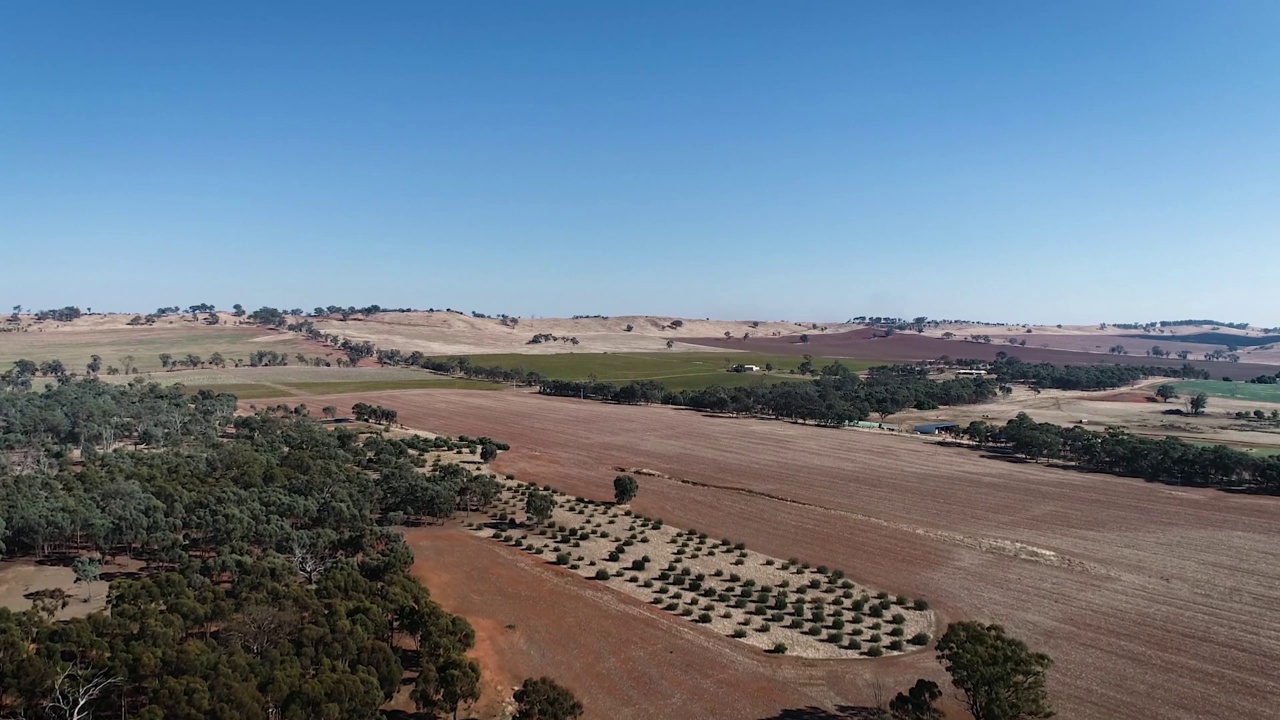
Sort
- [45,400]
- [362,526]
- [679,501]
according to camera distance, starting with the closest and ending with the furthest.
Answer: [362,526] < [679,501] < [45,400]

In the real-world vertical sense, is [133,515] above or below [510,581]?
above

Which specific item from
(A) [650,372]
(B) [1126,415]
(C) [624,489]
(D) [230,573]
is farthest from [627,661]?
(A) [650,372]

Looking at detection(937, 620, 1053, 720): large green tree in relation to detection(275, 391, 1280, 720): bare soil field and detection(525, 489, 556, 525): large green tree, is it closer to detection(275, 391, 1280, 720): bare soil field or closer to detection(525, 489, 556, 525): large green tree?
detection(275, 391, 1280, 720): bare soil field

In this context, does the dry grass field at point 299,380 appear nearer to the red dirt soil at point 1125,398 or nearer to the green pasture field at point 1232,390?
the red dirt soil at point 1125,398

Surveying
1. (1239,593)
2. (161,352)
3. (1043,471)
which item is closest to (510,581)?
(1239,593)

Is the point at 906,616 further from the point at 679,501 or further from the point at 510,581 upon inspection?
the point at 679,501

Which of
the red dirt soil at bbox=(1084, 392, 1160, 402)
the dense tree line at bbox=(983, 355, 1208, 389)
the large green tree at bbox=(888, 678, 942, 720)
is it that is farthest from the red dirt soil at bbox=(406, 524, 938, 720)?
the dense tree line at bbox=(983, 355, 1208, 389)

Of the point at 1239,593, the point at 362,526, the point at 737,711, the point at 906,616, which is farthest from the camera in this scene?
the point at 362,526

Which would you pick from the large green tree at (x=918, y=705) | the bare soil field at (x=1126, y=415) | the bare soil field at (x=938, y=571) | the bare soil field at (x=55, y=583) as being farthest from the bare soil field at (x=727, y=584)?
the bare soil field at (x=1126, y=415)
